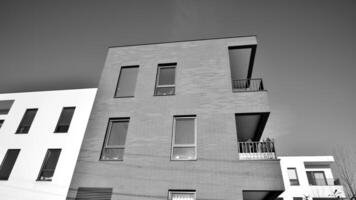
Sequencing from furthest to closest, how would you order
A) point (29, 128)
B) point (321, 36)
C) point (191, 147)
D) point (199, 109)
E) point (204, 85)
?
point (29, 128) < point (321, 36) < point (204, 85) < point (199, 109) < point (191, 147)

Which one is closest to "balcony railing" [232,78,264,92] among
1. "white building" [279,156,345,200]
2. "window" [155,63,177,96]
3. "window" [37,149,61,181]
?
"window" [155,63,177,96]

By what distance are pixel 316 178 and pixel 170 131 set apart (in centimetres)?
2902

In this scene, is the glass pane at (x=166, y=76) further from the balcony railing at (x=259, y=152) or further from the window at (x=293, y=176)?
the window at (x=293, y=176)

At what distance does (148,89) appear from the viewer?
8906 millimetres

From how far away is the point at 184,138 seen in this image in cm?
759

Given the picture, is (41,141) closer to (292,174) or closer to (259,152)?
(259,152)

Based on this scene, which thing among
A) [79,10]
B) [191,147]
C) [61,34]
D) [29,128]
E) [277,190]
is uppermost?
[79,10]

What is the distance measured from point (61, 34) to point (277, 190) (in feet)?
38.5

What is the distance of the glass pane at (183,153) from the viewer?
7145 mm

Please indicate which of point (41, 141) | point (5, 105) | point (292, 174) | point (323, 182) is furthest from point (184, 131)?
point (323, 182)

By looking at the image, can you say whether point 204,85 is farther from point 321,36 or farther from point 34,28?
point 34,28

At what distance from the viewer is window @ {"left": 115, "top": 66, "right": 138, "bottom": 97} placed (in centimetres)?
953

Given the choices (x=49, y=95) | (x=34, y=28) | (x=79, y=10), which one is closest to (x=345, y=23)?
(x=79, y=10)

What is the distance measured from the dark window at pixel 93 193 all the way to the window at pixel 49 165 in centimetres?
430
